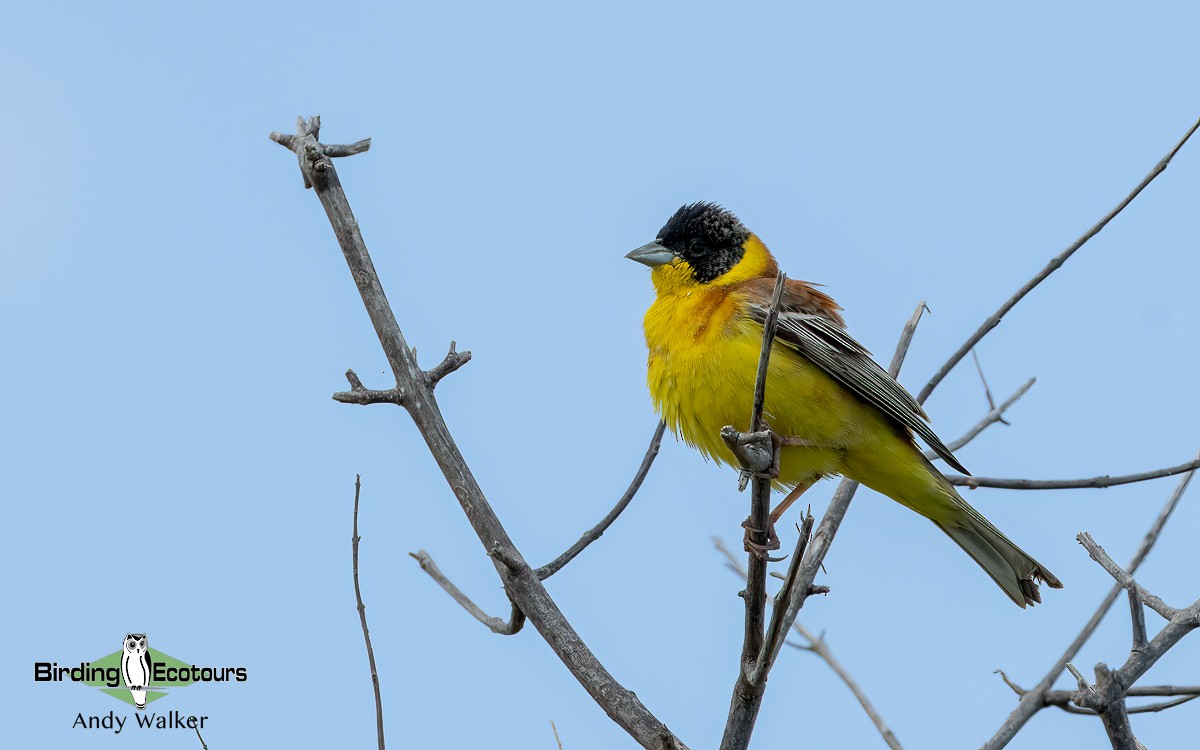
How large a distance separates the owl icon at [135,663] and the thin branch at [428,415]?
2150 mm

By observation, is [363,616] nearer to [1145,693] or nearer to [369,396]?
[369,396]

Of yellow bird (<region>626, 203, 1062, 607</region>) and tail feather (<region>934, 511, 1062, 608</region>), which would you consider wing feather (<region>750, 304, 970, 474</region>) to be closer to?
yellow bird (<region>626, 203, 1062, 607</region>)

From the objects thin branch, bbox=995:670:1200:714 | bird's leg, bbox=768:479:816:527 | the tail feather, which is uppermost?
bird's leg, bbox=768:479:816:527

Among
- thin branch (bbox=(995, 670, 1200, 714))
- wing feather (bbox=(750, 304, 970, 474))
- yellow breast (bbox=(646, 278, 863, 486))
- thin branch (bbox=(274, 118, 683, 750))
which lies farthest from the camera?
wing feather (bbox=(750, 304, 970, 474))

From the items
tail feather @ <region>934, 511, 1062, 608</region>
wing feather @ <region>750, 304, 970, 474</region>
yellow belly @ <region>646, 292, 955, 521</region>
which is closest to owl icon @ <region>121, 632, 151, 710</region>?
yellow belly @ <region>646, 292, 955, 521</region>

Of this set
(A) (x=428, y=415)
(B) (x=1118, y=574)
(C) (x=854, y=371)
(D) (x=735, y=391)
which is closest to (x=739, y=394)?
(D) (x=735, y=391)

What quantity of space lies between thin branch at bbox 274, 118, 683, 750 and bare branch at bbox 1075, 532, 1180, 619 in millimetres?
1597

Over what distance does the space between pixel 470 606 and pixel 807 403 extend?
171cm

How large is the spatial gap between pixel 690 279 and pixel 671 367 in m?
0.81

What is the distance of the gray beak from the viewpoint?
19.8 feet

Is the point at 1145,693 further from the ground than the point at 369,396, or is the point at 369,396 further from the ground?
the point at 369,396

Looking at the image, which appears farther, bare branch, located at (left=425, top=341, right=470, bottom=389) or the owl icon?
the owl icon

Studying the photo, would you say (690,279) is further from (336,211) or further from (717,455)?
(336,211)

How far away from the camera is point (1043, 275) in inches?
187
